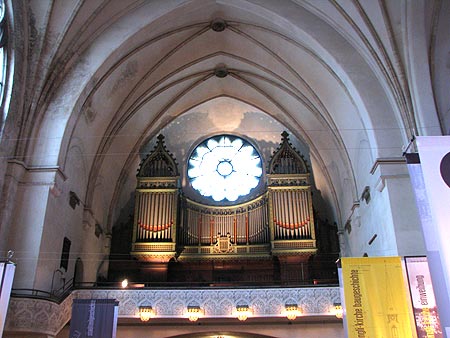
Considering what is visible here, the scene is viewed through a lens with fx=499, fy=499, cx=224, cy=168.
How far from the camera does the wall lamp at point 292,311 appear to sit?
47.1ft

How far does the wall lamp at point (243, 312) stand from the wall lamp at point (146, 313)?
246 cm

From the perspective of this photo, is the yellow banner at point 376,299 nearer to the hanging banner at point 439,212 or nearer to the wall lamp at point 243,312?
the hanging banner at point 439,212

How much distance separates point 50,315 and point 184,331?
445 cm

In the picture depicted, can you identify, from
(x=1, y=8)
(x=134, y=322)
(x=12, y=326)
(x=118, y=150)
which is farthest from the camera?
(x=118, y=150)

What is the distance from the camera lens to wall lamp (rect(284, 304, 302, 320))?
14367 millimetres

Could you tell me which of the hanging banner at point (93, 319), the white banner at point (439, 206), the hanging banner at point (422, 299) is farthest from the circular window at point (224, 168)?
the white banner at point (439, 206)

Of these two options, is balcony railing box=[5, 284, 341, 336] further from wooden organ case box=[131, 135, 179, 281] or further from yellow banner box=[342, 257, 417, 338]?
yellow banner box=[342, 257, 417, 338]

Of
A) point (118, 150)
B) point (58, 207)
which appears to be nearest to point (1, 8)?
point (58, 207)

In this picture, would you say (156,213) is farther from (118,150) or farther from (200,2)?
(200,2)

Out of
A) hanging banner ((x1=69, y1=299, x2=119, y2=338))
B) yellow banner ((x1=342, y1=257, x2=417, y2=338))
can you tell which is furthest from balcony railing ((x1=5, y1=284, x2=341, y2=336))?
yellow banner ((x1=342, y1=257, x2=417, y2=338))

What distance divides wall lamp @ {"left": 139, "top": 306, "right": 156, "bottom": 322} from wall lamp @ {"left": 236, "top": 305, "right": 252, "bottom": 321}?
246 cm

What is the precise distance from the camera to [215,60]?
18.8 meters

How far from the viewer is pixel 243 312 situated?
47.4 ft

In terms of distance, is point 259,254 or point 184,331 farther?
point 259,254
